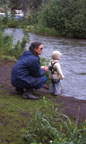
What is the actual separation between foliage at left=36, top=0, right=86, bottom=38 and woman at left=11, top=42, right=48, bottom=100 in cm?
2724

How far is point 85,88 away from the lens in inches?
396

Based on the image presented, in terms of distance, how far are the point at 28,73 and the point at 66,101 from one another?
0.98 m

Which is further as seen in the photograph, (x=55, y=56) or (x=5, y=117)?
(x=55, y=56)

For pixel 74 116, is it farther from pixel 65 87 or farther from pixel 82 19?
pixel 82 19

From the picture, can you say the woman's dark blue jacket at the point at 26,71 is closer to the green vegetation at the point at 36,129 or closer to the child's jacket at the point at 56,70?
the child's jacket at the point at 56,70

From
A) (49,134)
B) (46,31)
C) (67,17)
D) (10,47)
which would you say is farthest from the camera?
(46,31)

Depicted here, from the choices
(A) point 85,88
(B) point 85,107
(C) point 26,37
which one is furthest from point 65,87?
(B) point 85,107

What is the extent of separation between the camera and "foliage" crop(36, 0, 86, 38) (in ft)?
109

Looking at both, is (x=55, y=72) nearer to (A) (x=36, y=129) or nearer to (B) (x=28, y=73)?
(B) (x=28, y=73)

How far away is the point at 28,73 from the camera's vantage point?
636 centimetres

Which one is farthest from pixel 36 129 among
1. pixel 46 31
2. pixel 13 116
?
pixel 46 31

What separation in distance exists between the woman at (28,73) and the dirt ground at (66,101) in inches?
20.7

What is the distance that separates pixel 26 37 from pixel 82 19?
22.4 metres

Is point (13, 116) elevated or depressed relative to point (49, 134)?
depressed
